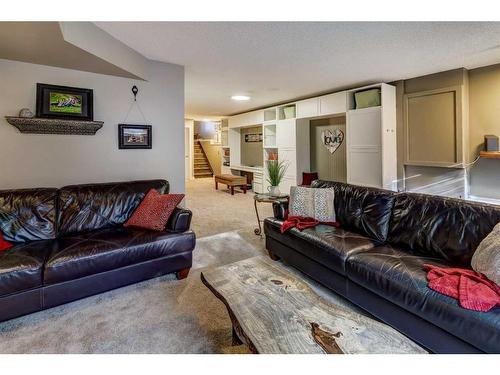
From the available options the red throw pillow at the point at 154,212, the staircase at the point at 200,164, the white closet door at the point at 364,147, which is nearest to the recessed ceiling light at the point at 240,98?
the white closet door at the point at 364,147

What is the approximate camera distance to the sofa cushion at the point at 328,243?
2121 mm

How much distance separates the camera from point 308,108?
571 cm

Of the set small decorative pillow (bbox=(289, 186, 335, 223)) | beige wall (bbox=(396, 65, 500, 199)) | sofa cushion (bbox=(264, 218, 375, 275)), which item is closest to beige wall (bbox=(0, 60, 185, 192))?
small decorative pillow (bbox=(289, 186, 335, 223))

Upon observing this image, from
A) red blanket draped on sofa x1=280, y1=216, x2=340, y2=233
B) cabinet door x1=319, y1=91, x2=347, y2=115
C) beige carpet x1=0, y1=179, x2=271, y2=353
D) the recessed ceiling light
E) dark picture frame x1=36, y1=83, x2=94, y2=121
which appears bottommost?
beige carpet x1=0, y1=179, x2=271, y2=353

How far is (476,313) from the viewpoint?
1341mm

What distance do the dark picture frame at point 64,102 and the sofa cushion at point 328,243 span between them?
2500 mm

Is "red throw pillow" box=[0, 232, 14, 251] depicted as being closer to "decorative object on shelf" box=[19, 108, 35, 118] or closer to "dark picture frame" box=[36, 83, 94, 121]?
"decorative object on shelf" box=[19, 108, 35, 118]

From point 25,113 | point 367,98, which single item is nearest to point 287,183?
point 367,98

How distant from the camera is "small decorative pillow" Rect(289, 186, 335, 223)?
2.84 meters

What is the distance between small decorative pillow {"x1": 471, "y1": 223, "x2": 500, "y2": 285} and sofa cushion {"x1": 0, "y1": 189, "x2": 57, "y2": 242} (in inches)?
126

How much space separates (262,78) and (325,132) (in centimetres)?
237
